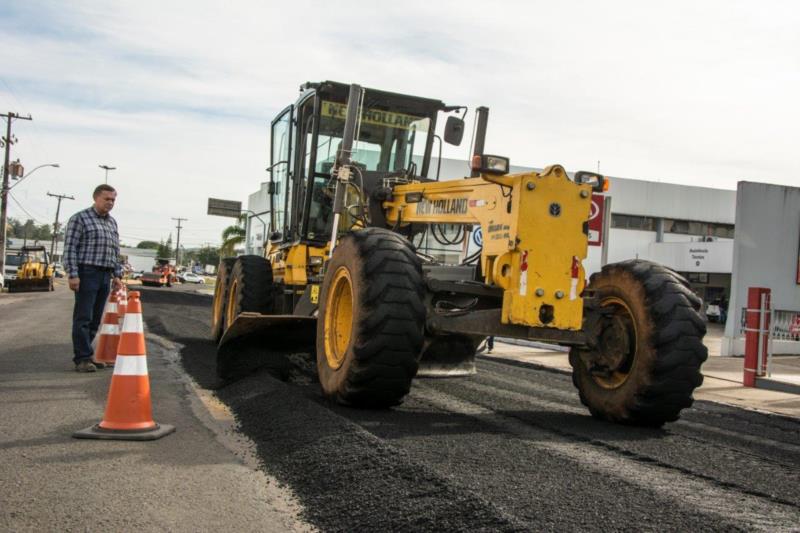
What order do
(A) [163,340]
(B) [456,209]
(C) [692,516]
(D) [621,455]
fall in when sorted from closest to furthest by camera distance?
(C) [692,516] → (D) [621,455] → (B) [456,209] → (A) [163,340]

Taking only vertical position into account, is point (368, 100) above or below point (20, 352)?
above

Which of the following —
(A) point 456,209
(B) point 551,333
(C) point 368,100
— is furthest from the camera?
(C) point 368,100

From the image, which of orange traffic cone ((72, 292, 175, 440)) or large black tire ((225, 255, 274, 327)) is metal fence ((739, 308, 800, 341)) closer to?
large black tire ((225, 255, 274, 327))

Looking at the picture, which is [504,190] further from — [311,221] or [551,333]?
[311,221]

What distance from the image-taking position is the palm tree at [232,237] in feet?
191

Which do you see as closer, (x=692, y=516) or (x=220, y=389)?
(x=692, y=516)

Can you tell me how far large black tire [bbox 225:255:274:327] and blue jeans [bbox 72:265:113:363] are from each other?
1829mm

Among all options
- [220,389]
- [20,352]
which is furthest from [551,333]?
[20,352]

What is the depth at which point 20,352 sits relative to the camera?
9.43 meters

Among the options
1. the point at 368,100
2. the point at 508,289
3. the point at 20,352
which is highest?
the point at 368,100

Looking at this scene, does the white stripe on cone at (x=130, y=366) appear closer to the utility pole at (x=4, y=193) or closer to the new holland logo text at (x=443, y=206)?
the new holland logo text at (x=443, y=206)

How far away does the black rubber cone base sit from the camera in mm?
4980

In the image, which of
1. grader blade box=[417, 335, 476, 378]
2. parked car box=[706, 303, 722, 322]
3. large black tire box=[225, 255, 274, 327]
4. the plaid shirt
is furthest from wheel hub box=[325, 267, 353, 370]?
parked car box=[706, 303, 722, 322]

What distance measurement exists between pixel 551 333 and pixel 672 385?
3.24ft
